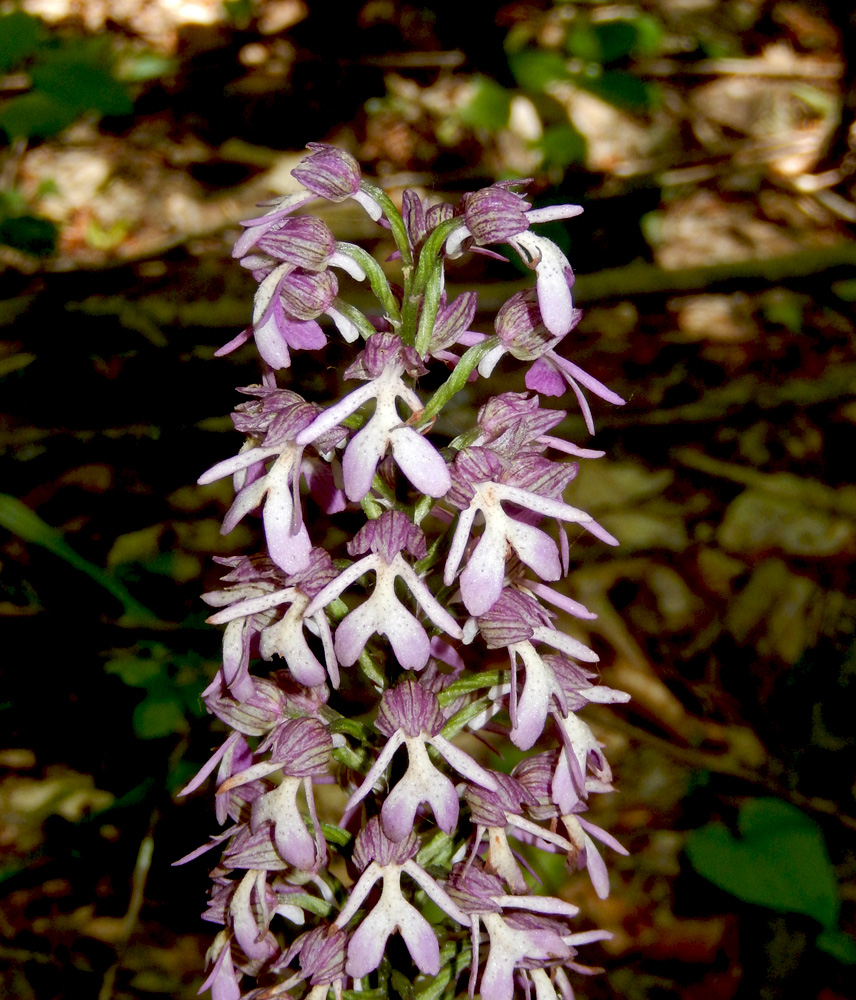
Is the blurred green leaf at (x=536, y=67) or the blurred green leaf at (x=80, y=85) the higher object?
the blurred green leaf at (x=80, y=85)

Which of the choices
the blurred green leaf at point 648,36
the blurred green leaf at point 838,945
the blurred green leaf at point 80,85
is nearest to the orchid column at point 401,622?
the blurred green leaf at point 838,945

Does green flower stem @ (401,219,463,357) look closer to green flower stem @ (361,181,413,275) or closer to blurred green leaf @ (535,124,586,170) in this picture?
green flower stem @ (361,181,413,275)

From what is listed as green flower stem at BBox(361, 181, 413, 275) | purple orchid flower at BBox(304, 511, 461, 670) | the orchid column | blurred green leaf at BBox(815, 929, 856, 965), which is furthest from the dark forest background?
green flower stem at BBox(361, 181, 413, 275)

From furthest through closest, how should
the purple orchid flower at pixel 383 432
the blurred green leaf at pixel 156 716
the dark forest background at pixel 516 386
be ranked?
the dark forest background at pixel 516 386 → the blurred green leaf at pixel 156 716 → the purple orchid flower at pixel 383 432

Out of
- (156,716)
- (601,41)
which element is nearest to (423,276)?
(156,716)

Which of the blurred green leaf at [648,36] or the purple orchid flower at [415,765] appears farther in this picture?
the blurred green leaf at [648,36]

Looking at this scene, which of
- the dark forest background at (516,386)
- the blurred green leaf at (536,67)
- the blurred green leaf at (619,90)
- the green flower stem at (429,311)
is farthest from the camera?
the blurred green leaf at (536,67)

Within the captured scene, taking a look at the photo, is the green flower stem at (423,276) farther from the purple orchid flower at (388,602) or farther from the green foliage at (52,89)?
the green foliage at (52,89)

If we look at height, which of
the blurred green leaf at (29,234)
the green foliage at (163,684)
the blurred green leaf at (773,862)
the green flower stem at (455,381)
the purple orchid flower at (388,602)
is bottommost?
the blurred green leaf at (773,862)
